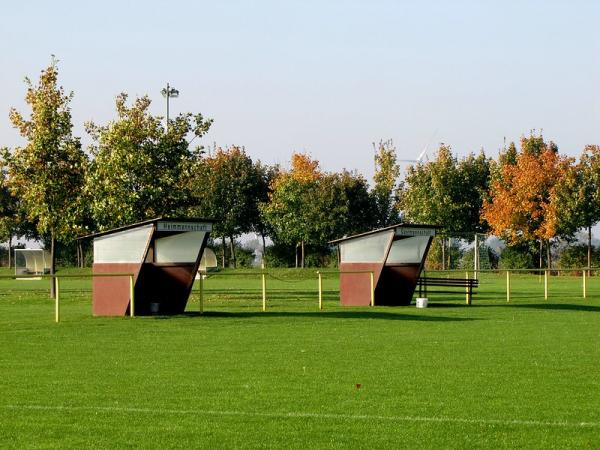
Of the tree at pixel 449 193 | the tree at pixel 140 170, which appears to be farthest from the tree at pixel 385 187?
the tree at pixel 140 170

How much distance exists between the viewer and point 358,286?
38188 millimetres

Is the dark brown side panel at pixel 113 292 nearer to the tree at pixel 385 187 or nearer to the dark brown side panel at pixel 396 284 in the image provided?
the dark brown side panel at pixel 396 284

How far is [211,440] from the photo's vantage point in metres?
11.5

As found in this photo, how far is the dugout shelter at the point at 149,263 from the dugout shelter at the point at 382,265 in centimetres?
748

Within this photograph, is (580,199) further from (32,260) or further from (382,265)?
(382,265)

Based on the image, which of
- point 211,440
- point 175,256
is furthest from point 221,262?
point 211,440

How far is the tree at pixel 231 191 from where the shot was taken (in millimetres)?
93500

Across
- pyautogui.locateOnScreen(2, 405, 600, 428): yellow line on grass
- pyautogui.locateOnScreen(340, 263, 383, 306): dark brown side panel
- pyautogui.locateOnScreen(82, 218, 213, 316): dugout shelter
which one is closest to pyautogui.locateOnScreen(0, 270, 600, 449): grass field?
pyautogui.locateOnScreen(2, 405, 600, 428): yellow line on grass

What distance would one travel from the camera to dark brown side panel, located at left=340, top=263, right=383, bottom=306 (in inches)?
1497

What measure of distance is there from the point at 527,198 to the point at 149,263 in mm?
54179

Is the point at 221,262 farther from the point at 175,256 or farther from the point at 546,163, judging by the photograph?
the point at 175,256

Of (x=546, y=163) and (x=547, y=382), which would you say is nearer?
(x=547, y=382)

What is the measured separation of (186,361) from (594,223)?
65.1 m

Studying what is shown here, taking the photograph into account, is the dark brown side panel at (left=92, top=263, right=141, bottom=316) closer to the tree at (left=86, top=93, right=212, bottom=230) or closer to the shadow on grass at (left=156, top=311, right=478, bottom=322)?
the shadow on grass at (left=156, top=311, right=478, bottom=322)
